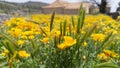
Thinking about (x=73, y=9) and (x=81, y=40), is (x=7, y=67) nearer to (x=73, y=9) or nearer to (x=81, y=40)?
(x=81, y=40)

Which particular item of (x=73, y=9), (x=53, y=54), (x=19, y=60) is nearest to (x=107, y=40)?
(x=53, y=54)

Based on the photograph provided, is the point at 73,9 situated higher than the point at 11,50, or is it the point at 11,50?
the point at 11,50

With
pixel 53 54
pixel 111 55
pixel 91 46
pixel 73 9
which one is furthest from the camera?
pixel 73 9

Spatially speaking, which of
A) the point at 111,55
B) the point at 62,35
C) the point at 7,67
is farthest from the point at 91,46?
the point at 7,67

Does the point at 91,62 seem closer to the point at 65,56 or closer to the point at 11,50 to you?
the point at 65,56

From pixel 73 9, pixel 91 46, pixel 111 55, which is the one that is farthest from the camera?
pixel 73 9

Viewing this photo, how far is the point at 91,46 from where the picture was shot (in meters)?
3.15

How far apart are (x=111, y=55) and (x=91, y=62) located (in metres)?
0.35

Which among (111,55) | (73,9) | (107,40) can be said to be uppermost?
(107,40)

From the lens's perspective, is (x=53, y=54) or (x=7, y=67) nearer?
(x=7, y=67)

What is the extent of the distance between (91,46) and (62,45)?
35.2 inches

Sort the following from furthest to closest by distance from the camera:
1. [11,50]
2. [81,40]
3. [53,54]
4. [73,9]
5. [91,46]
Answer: [73,9], [91,46], [53,54], [81,40], [11,50]

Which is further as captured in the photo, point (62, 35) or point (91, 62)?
point (91, 62)

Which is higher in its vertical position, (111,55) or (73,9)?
(111,55)
